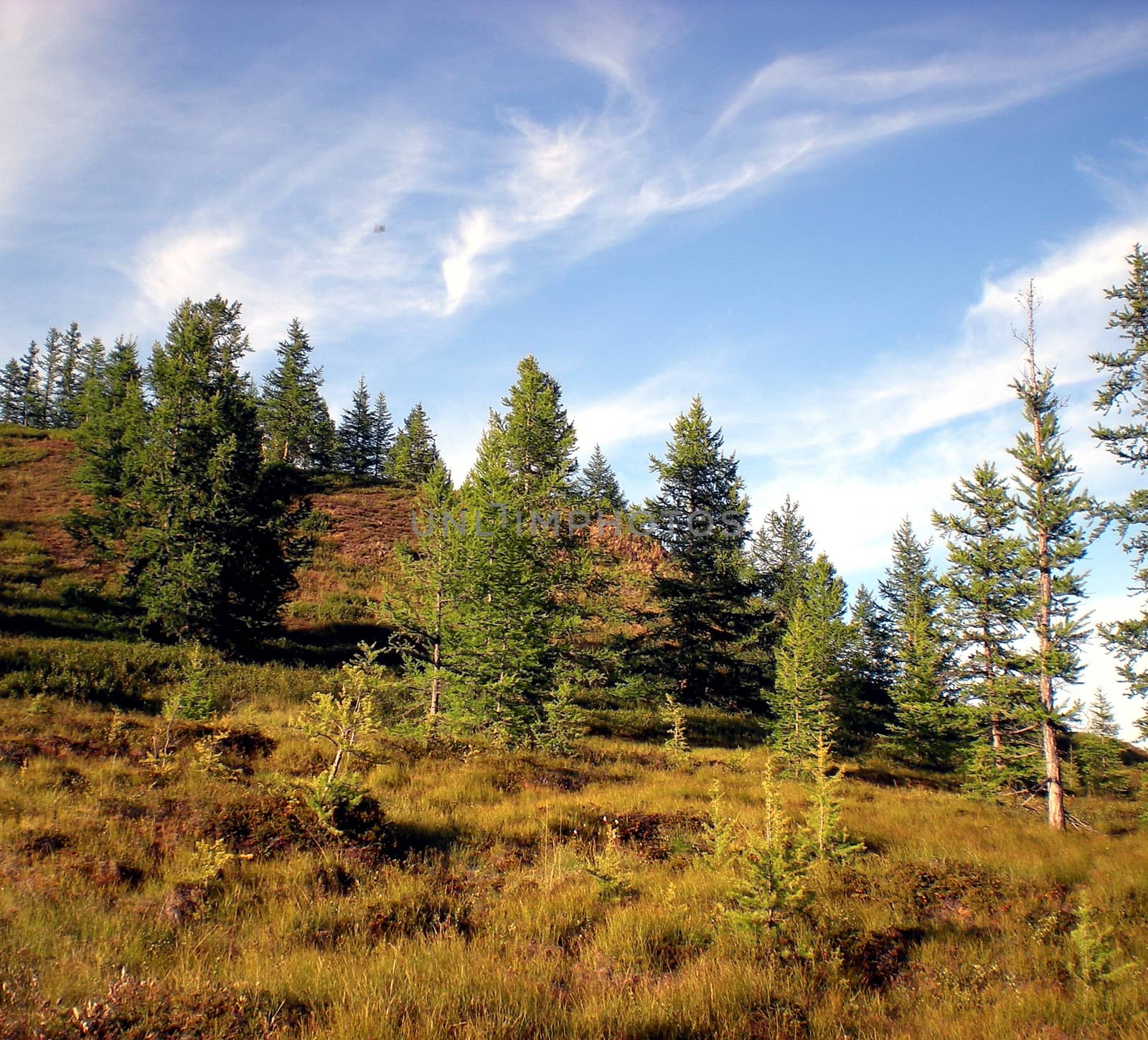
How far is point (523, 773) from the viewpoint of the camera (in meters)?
13.7

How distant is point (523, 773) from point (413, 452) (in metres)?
65.3

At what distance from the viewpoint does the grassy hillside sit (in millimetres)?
4578

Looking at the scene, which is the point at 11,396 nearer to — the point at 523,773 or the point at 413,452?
the point at 413,452

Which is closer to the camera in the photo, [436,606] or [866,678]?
[436,606]

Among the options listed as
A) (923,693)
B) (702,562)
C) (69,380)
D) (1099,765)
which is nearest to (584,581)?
(702,562)

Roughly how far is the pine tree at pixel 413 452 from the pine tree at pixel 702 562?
149 feet

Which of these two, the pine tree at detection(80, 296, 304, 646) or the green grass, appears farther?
the pine tree at detection(80, 296, 304, 646)

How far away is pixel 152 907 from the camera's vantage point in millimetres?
5891

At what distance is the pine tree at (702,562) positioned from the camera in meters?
25.8

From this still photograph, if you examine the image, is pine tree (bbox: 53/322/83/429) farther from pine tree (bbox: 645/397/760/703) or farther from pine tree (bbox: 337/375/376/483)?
pine tree (bbox: 645/397/760/703)

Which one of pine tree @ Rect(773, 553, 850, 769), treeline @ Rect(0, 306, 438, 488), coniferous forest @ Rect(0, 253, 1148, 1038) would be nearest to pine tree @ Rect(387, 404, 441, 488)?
treeline @ Rect(0, 306, 438, 488)

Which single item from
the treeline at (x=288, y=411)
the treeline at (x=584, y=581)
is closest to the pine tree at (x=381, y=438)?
the treeline at (x=288, y=411)

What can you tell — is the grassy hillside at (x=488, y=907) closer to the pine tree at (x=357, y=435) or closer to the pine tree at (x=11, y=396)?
the pine tree at (x=357, y=435)

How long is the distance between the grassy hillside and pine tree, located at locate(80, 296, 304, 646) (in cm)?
775
